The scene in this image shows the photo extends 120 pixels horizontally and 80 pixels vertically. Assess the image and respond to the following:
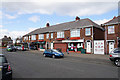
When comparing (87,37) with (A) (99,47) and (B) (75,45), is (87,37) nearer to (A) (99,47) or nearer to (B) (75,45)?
(A) (99,47)

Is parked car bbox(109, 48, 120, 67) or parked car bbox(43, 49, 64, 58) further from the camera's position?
parked car bbox(43, 49, 64, 58)

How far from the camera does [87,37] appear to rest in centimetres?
2088

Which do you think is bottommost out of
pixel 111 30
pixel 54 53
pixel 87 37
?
pixel 54 53

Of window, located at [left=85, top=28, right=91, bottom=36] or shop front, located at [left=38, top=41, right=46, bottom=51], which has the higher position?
window, located at [left=85, top=28, right=91, bottom=36]

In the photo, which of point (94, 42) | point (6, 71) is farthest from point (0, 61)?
point (94, 42)

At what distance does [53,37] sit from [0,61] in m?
23.9

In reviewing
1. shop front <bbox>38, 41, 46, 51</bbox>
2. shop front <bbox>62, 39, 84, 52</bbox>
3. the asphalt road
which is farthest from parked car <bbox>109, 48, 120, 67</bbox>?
shop front <bbox>38, 41, 46, 51</bbox>

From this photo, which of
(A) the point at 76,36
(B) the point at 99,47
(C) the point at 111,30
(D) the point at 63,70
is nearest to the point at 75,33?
(A) the point at 76,36

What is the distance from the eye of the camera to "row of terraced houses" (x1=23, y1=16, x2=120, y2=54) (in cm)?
1839

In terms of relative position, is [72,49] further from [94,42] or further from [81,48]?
[94,42]

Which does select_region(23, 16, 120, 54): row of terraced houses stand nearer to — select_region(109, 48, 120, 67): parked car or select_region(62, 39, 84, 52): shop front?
select_region(62, 39, 84, 52): shop front

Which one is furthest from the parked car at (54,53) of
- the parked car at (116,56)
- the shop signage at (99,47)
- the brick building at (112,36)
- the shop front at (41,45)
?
the shop front at (41,45)

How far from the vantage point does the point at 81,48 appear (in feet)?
70.7

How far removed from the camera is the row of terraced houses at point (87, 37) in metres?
18.4
